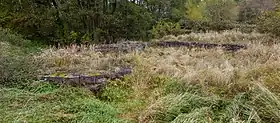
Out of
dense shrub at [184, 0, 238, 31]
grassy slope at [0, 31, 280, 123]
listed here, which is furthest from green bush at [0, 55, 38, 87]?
dense shrub at [184, 0, 238, 31]

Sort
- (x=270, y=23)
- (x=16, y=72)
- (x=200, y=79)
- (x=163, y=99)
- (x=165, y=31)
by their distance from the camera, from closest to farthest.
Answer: (x=163, y=99) < (x=200, y=79) < (x=16, y=72) < (x=270, y=23) < (x=165, y=31)

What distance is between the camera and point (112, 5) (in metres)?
18.6

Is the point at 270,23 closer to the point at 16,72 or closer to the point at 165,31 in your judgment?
the point at 165,31

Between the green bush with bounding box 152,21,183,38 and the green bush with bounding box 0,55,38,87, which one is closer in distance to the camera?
the green bush with bounding box 0,55,38,87

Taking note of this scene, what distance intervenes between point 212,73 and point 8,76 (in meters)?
3.01

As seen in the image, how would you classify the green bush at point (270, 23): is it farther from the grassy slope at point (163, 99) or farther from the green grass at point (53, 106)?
the green grass at point (53, 106)

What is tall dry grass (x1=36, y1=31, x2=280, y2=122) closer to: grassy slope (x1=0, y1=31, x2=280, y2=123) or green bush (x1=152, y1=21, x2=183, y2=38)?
grassy slope (x1=0, y1=31, x2=280, y2=123)

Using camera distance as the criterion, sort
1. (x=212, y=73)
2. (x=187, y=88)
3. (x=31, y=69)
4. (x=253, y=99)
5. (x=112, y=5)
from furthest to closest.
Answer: (x=112, y=5) → (x=31, y=69) → (x=212, y=73) → (x=187, y=88) → (x=253, y=99)

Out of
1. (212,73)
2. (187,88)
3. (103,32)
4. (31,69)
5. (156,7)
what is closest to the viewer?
(187,88)

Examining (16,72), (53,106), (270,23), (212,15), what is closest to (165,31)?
(212,15)

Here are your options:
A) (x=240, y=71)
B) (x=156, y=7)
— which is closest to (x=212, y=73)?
(x=240, y=71)

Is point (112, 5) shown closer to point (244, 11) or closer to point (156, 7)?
point (156, 7)

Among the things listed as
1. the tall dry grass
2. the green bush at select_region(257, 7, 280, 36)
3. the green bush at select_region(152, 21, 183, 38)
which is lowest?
the tall dry grass

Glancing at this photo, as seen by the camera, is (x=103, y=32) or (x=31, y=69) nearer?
(x=31, y=69)
